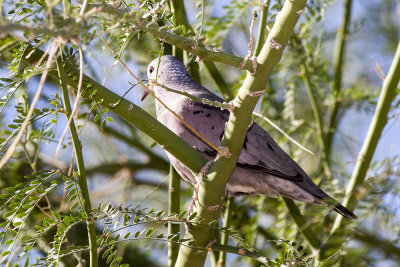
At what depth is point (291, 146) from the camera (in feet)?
12.7

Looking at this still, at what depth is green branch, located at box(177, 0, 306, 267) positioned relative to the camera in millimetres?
1648

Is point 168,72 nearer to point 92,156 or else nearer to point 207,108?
point 207,108

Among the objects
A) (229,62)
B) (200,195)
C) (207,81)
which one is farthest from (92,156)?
(229,62)

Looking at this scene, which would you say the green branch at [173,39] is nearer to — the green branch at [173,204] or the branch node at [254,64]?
the branch node at [254,64]

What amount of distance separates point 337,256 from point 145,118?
0.72 m

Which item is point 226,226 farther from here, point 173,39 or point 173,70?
point 173,39

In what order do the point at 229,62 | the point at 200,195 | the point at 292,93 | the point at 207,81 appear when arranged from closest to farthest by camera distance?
the point at 229,62 → the point at 200,195 → the point at 292,93 → the point at 207,81

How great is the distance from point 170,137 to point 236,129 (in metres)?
0.22

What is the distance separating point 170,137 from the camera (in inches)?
72.8

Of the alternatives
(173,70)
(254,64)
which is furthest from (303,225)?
(254,64)

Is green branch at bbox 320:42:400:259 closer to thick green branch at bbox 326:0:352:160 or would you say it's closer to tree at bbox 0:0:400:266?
tree at bbox 0:0:400:266

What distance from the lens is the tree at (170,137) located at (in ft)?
5.17

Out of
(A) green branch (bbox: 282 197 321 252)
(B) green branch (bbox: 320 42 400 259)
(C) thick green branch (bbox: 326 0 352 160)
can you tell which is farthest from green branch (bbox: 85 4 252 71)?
(C) thick green branch (bbox: 326 0 352 160)

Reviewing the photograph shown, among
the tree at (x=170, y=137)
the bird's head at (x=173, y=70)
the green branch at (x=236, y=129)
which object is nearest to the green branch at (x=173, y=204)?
the tree at (x=170, y=137)
